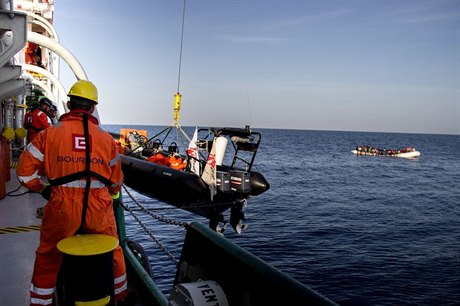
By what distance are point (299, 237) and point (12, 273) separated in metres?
12.9

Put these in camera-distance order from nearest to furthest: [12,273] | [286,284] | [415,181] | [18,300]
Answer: [286,284]
[18,300]
[12,273]
[415,181]

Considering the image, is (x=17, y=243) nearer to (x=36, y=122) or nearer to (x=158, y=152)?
(x=36, y=122)

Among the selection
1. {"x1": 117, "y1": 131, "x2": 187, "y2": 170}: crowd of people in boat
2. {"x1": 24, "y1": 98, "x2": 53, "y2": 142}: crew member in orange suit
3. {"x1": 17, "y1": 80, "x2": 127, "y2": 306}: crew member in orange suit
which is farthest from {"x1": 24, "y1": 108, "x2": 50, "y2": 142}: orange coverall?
{"x1": 17, "y1": 80, "x2": 127, "y2": 306}: crew member in orange suit

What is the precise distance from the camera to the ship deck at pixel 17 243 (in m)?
3.14

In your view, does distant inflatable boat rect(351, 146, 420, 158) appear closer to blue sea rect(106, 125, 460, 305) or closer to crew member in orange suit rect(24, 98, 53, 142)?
blue sea rect(106, 125, 460, 305)

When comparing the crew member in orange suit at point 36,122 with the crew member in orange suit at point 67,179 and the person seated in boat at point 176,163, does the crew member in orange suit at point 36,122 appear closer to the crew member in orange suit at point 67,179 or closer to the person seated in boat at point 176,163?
the crew member in orange suit at point 67,179

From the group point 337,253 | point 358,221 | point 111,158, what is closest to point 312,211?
point 358,221

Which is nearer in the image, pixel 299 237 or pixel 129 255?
pixel 129 255

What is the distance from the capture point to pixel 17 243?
415 cm

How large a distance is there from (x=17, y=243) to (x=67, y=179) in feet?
7.57

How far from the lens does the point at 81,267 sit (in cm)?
231

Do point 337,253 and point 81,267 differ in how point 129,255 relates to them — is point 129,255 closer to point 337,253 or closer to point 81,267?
point 81,267

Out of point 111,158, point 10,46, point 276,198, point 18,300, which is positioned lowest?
point 276,198

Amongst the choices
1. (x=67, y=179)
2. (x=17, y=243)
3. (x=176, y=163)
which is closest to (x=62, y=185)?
(x=67, y=179)
